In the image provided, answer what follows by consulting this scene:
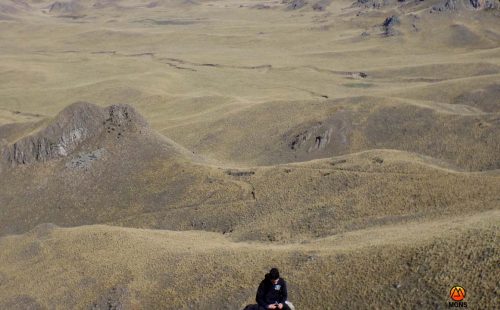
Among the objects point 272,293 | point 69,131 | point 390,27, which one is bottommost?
point 390,27

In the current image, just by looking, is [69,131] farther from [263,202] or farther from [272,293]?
[272,293]

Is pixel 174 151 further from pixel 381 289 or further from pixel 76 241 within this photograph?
pixel 381 289

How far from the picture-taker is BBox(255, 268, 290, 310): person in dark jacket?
22.3 m

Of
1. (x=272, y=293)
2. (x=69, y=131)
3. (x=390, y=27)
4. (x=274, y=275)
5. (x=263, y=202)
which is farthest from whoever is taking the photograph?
(x=390, y=27)

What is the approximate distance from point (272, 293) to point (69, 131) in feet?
172

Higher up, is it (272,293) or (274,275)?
(274,275)

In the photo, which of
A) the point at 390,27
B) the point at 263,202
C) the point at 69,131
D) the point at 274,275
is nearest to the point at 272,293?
the point at 274,275

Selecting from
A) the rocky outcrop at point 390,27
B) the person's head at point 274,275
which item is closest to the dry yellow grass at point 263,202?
the person's head at point 274,275

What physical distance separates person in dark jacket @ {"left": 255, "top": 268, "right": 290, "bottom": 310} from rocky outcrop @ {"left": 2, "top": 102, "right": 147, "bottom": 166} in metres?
49.5

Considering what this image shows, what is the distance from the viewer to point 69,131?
66.0 m

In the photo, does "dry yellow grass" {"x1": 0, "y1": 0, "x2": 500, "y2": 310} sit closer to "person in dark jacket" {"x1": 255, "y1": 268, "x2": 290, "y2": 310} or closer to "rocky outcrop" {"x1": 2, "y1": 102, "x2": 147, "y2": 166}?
"rocky outcrop" {"x1": 2, "y1": 102, "x2": 147, "y2": 166}

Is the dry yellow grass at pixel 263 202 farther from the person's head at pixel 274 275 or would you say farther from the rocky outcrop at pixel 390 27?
the rocky outcrop at pixel 390 27

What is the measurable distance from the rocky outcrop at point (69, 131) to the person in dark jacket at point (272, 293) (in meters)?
49.5

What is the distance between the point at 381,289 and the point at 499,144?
1762 inches
